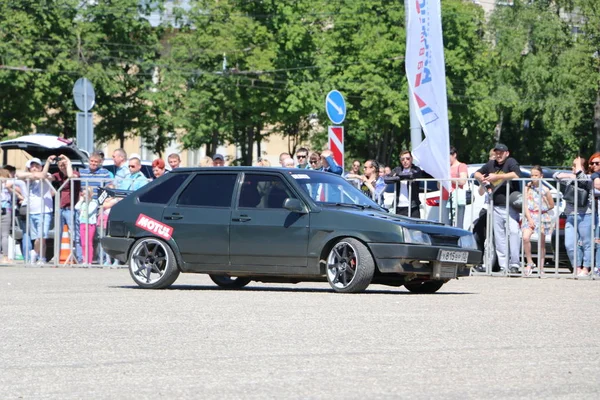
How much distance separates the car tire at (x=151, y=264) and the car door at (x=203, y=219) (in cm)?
24

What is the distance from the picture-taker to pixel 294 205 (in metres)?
15.6

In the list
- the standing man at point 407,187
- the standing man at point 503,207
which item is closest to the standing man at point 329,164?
the standing man at point 407,187

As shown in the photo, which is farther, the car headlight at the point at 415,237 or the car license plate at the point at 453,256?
the car license plate at the point at 453,256

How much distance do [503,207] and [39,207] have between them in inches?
299

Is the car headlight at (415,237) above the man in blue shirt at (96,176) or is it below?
below

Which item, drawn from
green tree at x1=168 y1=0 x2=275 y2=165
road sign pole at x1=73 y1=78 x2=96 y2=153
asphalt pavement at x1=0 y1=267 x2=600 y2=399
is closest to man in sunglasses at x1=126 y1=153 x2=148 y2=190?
asphalt pavement at x1=0 y1=267 x2=600 y2=399

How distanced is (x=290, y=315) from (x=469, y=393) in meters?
5.17

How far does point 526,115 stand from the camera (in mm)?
76750

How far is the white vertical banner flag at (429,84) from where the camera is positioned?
20750mm

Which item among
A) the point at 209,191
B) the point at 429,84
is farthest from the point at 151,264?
the point at 429,84

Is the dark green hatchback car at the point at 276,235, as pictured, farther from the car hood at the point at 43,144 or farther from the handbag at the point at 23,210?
the car hood at the point at 43,144

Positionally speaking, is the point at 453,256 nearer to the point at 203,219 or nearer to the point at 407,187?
the point at 203,219

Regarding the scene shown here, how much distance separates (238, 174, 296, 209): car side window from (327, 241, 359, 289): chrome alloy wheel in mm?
887

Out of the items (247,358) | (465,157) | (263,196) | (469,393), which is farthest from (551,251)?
(465,157)
